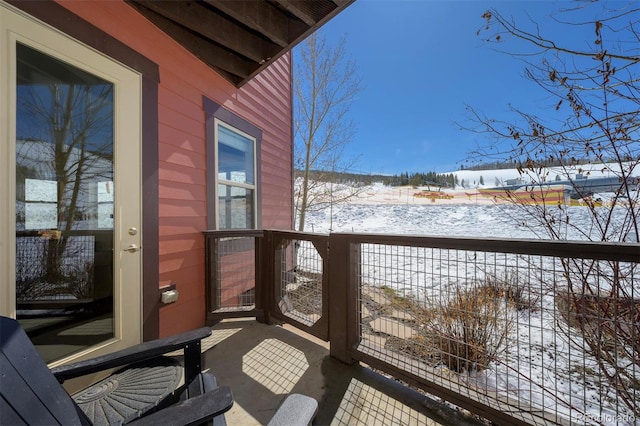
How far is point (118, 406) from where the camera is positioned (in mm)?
1115

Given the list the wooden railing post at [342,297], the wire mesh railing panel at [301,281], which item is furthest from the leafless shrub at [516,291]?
the wire mesh railing panel at [301,281]

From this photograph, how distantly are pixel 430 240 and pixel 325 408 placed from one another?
125 centimetres

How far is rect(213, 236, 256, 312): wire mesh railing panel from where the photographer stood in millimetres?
2898

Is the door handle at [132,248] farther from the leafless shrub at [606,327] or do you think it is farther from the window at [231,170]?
the leafless shrub at [606,327]

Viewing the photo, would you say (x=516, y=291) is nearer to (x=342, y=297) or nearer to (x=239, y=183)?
(x=342, y=297)

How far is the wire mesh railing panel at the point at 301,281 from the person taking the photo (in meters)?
2.39

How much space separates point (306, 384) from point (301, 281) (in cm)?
96

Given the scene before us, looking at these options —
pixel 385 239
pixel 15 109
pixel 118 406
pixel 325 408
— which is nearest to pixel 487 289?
pixel 385 239

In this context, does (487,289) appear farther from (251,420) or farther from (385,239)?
(251,420)

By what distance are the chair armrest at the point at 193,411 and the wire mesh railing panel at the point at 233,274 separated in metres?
2.05

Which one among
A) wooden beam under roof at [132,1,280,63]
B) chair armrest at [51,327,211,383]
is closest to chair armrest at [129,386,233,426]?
chair armrest at [51,327,211,383]

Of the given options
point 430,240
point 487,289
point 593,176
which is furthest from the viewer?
point 593,176

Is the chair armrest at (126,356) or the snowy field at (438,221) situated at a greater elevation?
the snowy field at (438,221)

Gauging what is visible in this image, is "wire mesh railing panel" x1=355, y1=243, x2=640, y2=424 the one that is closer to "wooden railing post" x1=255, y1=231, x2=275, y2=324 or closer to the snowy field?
the snowy field
